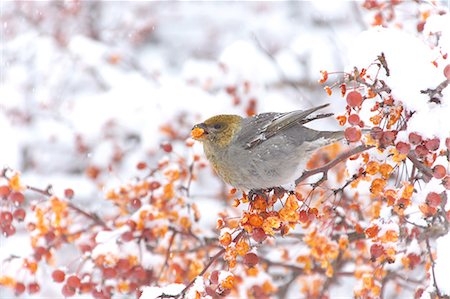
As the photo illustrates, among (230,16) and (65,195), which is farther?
(230,16)

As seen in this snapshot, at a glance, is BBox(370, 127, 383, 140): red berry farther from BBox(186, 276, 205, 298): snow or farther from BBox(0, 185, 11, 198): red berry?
BBox(0, 185, 11, 198): red berry

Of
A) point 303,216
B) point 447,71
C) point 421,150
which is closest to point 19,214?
point 303,216

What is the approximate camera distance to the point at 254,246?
86.1 inches

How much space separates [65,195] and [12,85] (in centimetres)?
315

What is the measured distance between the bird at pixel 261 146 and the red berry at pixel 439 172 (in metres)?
0.76

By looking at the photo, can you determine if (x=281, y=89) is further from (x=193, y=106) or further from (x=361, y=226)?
(x=361, y=226)

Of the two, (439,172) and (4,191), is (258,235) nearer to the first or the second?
(439,172)

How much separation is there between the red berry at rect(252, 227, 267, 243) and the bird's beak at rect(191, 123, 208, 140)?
2.70ft

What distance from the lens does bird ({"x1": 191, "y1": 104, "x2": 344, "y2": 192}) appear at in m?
2.62

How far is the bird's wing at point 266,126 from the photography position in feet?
8.88

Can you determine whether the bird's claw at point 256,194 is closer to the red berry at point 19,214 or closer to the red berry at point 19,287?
the red berry at point 19,214

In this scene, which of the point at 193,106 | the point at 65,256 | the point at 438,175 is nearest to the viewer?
the point at 438,175

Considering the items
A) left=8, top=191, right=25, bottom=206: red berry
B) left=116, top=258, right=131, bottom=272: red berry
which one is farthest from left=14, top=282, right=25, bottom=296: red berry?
left=116, top=258, right=131, bottom=272: red berry

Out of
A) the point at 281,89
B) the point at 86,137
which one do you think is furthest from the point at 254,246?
the point at 281,89
